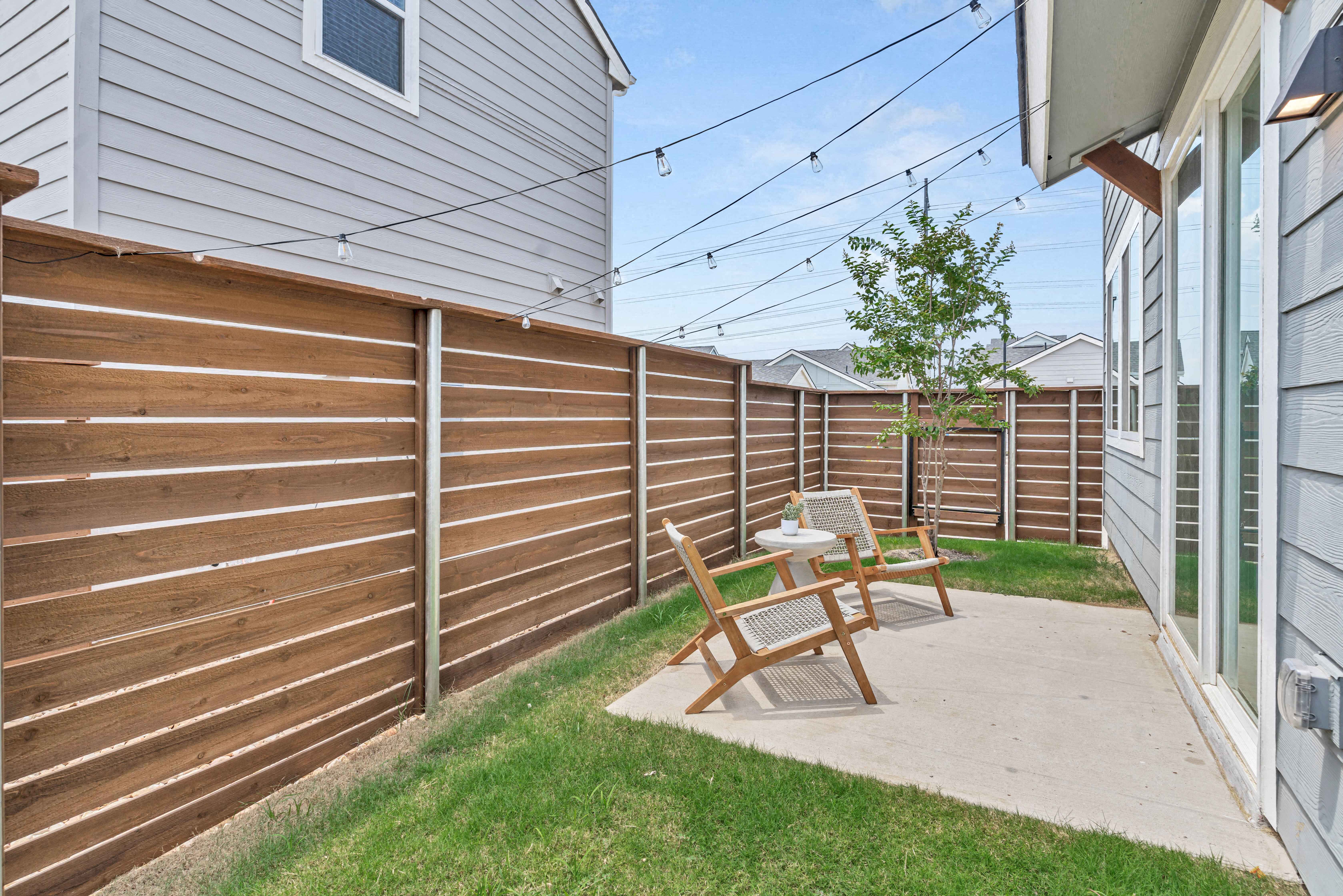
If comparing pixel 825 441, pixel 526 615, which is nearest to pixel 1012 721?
pixel 526 615

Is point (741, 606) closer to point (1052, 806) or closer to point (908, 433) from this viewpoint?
point (1052, 806)

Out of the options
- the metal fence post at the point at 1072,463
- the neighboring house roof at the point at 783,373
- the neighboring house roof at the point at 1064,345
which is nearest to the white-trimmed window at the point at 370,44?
the metal fence post at the point at 1072,463

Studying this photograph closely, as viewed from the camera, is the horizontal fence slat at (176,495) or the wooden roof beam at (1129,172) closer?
the horizontal fence slat at (176,495)

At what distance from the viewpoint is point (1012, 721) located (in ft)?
9.23

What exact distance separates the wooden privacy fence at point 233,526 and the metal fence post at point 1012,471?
5622 mm

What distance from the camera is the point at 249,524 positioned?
7.36ft

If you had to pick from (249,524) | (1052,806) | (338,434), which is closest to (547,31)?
(338,434)

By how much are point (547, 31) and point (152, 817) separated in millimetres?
6203

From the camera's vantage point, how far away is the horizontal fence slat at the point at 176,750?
5.66ft

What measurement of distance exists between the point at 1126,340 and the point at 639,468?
163 inches

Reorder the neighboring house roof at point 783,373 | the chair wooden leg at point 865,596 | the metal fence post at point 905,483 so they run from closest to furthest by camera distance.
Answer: the chair wooden leg at point 865,596
the metal fence post at point 905,483
the neighboring house roof at point 783,373

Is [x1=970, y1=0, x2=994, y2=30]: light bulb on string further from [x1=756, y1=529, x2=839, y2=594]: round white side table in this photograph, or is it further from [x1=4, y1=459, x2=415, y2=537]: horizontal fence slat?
[x1=4, y1=459, x2=415, y2=537]: horizontal fence slat

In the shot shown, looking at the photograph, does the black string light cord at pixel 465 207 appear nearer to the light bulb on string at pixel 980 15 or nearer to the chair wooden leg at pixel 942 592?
the light bulb on string at pixel 980 15

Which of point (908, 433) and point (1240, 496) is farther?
point (908, 433)
